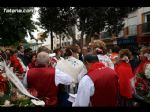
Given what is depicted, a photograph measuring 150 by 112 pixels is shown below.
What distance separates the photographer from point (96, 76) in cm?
506

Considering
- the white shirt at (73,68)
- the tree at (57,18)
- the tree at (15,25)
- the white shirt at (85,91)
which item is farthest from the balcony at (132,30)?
the white shirt at (85,91)

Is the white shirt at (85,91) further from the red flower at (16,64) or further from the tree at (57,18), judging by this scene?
the tree at (57,18)

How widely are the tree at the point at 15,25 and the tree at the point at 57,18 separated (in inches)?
963

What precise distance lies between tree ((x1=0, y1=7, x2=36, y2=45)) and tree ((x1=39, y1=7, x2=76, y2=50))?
24.5 metres

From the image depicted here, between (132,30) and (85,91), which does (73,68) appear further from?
(132,30)

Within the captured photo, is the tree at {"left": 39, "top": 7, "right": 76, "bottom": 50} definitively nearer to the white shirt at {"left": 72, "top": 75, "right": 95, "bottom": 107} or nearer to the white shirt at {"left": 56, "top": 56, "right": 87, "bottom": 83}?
the white shirt at {"left": 56, "top": 56, "right": 87, "bottom": 83}

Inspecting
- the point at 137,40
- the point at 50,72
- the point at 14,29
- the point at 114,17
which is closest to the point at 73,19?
the point at 114,17

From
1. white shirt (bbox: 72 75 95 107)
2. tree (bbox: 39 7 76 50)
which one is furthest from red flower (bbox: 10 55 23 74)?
tree (bbox: 39 7 76 50)

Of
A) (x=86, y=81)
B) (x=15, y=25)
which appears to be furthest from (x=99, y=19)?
(x=86, y=81)

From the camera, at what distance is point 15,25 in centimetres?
958

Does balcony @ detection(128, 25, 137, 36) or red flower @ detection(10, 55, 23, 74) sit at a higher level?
balcony @ detection(128, 25, 137, 36)

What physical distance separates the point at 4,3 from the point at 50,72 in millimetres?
1868

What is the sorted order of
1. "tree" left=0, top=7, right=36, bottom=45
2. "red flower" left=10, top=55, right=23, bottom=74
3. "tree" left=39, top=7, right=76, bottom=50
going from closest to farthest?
"tree" left=0, top=7, right=36, bottom=45 < "red flower" left=10, top=55, right=23, bottom=74 < "tree" left=39, top=7, right=76, bottom=50

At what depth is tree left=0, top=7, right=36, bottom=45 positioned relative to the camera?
30.5ft
